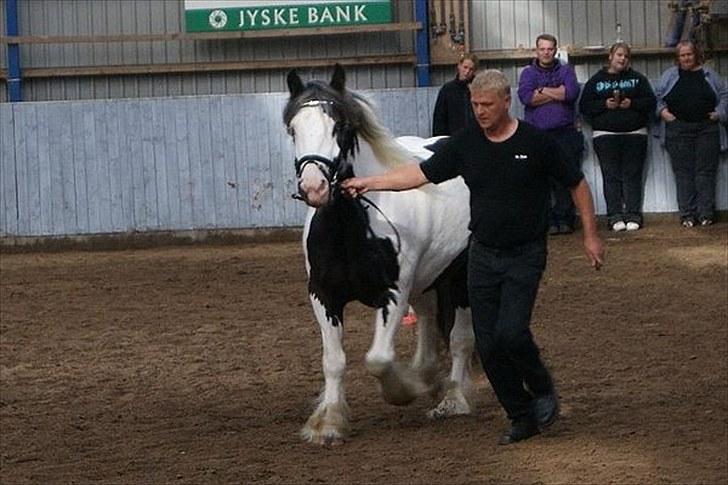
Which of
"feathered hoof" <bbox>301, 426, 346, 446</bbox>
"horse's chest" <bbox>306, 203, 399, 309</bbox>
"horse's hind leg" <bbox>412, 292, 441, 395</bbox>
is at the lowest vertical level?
"feathered hoof" <bbox>301, 426, 346, 446</bbox>

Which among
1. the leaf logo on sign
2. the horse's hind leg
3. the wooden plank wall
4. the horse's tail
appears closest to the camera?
the horse's hind leg

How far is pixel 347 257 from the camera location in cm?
841

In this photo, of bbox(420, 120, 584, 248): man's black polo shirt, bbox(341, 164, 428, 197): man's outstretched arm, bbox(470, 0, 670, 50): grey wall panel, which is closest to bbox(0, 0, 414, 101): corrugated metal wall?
bbox(470, 0, 670, 50): grey wall panel

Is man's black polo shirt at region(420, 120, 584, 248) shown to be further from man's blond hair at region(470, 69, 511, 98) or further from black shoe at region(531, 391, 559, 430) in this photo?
black shoe at region(531, 391, 559, 430)

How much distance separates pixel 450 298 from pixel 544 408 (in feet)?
5.06

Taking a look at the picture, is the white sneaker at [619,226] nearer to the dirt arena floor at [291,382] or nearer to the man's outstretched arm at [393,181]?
the dirt arena floor at [291,382]

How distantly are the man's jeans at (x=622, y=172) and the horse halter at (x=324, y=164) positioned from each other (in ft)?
32.5

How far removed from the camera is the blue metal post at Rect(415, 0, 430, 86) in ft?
64.9

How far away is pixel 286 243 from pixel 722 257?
199 inches

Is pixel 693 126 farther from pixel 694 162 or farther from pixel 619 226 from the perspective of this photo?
pixel 619 226

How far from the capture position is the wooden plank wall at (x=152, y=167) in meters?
18.2

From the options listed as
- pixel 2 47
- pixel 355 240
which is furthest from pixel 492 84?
pixel 2 47

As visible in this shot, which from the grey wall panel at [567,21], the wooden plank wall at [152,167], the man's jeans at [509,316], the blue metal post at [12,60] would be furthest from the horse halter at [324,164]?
the blue metal post at [12,60]

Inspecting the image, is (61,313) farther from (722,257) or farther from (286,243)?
(722,257)
